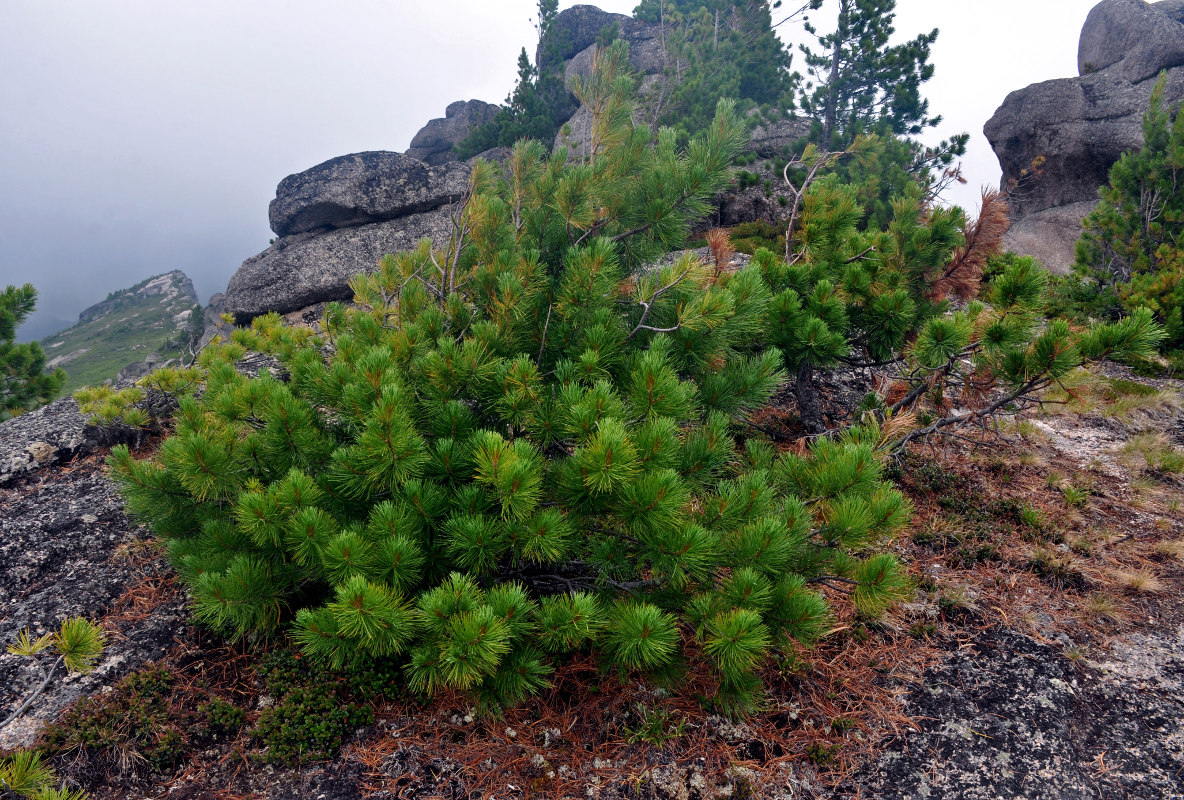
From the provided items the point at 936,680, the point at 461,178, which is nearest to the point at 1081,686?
→ the point at 936,680

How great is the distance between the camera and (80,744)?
298 cm

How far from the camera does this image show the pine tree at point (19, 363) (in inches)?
462

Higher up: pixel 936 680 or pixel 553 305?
pixel 553 305

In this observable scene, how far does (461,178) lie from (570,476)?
15.3 m

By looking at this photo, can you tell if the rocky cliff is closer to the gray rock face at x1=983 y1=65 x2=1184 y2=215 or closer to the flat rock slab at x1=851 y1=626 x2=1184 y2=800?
the gray rock face at x1=983 y1=65 x2=1184 y2=215

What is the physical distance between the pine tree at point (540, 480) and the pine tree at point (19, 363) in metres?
12.7

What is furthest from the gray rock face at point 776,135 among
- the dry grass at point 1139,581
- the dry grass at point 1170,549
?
the dry grass at point 1139,581

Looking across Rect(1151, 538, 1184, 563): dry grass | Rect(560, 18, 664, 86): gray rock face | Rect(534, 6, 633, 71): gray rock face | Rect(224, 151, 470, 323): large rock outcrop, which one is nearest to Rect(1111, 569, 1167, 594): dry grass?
Rect(1151, 538, 1184, 563): dry grass

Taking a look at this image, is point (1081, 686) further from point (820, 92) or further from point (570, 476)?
point (820, 92)

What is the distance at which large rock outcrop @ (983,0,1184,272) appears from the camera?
1681 centimetres

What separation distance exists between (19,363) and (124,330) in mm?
63118

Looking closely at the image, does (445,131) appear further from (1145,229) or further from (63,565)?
(63,565)

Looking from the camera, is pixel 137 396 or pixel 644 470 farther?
pixel 137 396

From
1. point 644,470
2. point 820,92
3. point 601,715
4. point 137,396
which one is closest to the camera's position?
point 644,470
